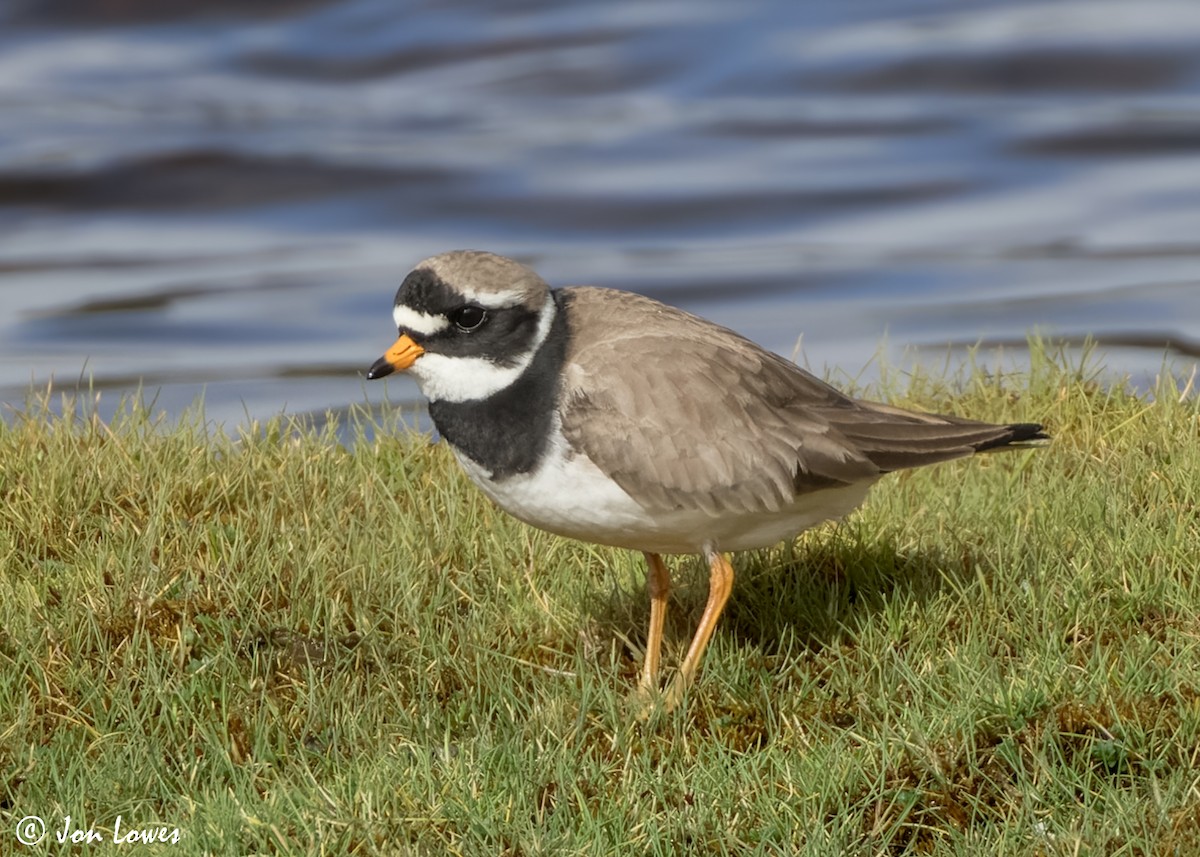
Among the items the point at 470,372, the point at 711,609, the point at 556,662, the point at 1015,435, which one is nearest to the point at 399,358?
the point at 470,372

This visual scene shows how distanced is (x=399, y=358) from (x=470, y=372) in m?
0.25

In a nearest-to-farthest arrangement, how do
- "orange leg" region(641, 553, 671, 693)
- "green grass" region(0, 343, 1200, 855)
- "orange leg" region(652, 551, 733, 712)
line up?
"green grass" region(0, 343, 1200, 855)
"orange leg" region(652, 551, 733, 712)
"orange leg" region(641, 553, 671, 693)

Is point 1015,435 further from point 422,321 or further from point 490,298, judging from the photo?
point 422,321

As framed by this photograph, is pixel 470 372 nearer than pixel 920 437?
Yes

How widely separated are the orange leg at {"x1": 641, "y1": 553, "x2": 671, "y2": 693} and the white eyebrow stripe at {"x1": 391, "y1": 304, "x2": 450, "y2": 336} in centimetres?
130

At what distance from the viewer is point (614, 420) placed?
5457 mm

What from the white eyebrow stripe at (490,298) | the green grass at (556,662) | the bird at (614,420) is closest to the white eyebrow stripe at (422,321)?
the bird at (614,420)

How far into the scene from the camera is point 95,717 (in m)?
5.62

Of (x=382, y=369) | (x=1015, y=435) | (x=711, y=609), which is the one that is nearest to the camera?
(x=382, y=369)

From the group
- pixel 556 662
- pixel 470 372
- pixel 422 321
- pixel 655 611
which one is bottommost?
pixel 556 662

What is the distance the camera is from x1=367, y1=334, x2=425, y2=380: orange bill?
554 cm

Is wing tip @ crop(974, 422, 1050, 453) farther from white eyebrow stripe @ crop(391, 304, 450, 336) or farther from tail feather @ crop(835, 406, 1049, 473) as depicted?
white eyebrow stripe @ crop(391, 304, 450, 336)

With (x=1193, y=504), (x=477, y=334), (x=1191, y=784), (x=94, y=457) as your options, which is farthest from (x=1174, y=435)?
(x=94, y=457)

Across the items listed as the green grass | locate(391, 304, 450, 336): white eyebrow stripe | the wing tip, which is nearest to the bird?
locate(391, 304, 450, 336): white eyebrow stripe
